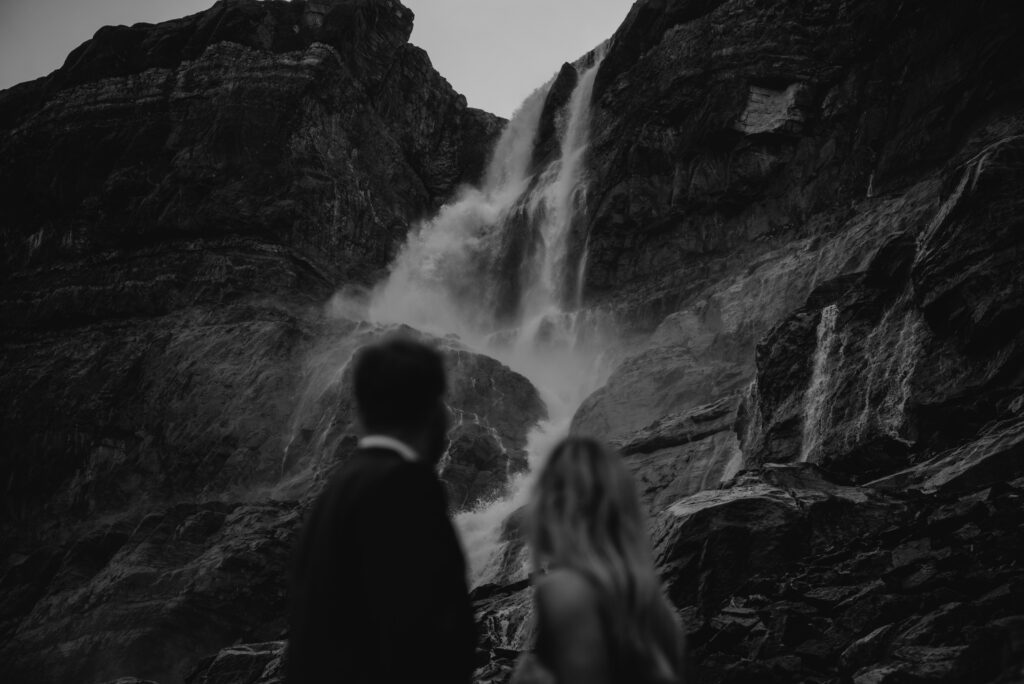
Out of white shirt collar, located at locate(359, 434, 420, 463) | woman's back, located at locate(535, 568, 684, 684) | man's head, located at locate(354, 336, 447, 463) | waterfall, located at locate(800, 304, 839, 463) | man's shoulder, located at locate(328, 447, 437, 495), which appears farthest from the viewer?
waterfall, located at locate(800, 304, 839, 463)

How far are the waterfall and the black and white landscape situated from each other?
11 cm

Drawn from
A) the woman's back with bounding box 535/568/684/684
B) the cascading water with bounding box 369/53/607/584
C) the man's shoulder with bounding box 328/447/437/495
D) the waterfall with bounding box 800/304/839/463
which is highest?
the cascading water with bounding box 369/53/607/584

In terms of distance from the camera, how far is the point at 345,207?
188 feet

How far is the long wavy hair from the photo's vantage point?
8.28ft

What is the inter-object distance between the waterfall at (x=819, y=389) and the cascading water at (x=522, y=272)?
1666cm

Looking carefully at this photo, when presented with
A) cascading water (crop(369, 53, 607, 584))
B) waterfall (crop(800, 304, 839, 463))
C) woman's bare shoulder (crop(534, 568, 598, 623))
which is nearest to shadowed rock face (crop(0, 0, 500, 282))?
cascading water (crop(369, 53, 607, 584))

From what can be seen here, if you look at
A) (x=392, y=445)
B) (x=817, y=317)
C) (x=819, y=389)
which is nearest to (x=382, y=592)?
(x=392, y=445)

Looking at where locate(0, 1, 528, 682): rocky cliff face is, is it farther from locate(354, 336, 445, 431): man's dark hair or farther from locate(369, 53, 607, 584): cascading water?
locate(354, 336, 445, 431): man's dark hair

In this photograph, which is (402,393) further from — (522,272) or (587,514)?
(522,272)

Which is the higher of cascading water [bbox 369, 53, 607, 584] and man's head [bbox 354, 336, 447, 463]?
cascading water [bbox 369, 53, 607, 584]

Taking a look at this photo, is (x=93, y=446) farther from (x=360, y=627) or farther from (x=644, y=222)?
(x=360, y=627)

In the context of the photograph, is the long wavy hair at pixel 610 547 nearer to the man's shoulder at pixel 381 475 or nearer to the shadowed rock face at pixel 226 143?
the man's shoulder at pixel 381 475

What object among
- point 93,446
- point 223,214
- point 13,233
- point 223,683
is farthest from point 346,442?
point 13,233

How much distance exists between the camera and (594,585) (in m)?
2.52
